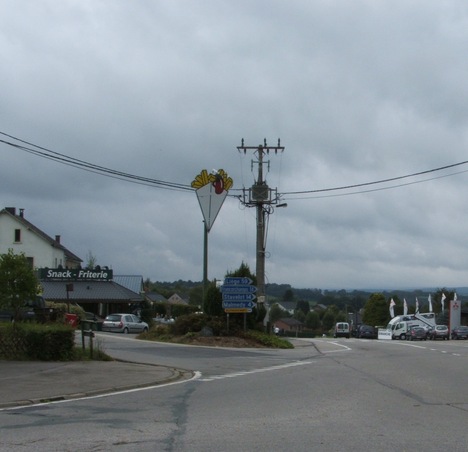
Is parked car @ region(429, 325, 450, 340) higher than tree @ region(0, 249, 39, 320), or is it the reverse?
tree @ region(0, 249, 39, 320)

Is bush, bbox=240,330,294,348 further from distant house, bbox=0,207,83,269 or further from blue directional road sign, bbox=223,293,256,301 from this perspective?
distant house, bbox=0,207,83,269

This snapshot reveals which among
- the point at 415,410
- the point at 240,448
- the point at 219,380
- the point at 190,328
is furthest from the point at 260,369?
the point at 190,328

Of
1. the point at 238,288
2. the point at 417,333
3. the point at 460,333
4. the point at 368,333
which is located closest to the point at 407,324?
the point at 417,333

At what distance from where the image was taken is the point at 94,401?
1340cm

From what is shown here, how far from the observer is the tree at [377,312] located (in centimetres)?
10381

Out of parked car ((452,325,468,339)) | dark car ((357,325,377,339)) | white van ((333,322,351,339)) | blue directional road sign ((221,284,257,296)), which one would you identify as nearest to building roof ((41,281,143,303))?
white van ((333,322,351,339))

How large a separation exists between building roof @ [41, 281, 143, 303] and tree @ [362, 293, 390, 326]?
1812 inches

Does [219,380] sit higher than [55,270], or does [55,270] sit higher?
[55,270]

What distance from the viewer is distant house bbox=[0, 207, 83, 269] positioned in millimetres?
72688

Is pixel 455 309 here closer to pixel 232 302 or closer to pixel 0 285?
pixel 232 302

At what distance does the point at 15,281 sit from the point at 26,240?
55.0m

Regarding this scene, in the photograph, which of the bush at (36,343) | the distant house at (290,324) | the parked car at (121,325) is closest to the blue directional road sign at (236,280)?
the bush at (36,343)

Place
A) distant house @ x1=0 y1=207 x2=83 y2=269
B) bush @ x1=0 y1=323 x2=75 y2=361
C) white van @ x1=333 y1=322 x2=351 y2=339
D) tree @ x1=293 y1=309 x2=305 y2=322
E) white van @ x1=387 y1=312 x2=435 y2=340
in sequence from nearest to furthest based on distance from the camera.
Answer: bush @ x1=0 y1=323 x2=75 y2=361, white van @ x1=387 y1=312 x2=435 y2=340, distant house @ x1=0 y1=207 x2=83 y2=269, white van @ x1=333 y1=322 x2=351 y2=339, tree @ x1=293 y1=309 x2=305 y2=322

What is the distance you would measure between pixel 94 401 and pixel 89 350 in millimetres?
9042
